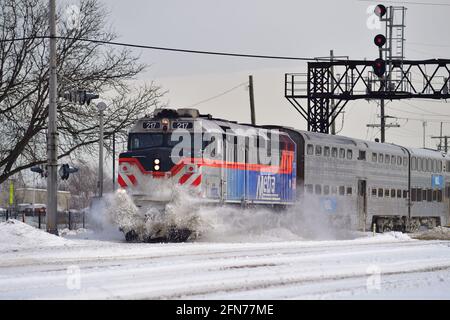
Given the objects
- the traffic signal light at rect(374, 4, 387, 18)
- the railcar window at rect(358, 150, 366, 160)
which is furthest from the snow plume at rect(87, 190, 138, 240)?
the railcar window at rect(358, 150, 366, 160)

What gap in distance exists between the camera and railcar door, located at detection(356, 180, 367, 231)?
3734cm

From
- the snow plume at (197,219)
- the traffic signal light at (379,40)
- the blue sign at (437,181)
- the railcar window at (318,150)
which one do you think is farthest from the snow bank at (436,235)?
the blue sign at (437,181)

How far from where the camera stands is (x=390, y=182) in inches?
1598

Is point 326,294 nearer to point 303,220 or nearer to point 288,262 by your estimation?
point 288,262

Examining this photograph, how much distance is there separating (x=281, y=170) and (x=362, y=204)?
838cm

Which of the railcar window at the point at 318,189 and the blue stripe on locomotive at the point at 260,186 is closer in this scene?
the blue stripe on locomotive at the point at 260,186

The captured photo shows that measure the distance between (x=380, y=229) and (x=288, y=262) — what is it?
21819mm

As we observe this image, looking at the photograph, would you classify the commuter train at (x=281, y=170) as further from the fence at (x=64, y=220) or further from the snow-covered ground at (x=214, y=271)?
the fence at (x=64, y=220)

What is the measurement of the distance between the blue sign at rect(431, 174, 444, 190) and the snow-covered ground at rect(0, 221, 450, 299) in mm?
21027

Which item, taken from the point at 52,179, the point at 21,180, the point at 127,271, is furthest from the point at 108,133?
the point at 127,271

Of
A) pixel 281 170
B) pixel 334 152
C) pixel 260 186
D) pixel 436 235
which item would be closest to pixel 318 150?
pixel 334 152

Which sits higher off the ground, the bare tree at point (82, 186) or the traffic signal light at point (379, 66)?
the traffic signal light at point (379, 66)

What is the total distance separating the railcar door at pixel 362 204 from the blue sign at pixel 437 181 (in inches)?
345

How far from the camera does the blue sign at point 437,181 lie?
149ft
